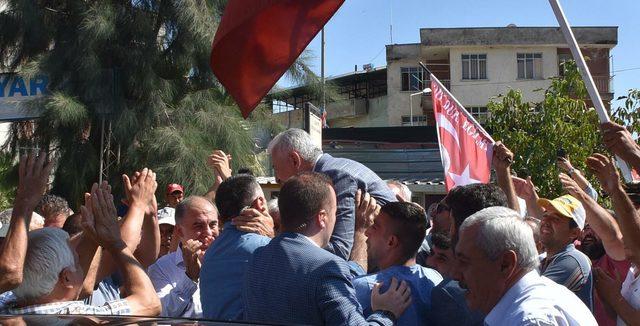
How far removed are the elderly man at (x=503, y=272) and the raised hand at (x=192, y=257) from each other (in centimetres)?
209

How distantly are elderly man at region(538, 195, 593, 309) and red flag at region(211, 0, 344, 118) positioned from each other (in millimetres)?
1787

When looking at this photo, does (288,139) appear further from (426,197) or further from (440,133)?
(426,197)

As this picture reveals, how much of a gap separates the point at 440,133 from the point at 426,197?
20774 mm

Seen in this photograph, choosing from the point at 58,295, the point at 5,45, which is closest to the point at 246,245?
the point at 58,295

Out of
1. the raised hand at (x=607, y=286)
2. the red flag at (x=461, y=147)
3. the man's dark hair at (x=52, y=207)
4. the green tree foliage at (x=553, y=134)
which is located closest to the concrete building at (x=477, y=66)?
the green tree foliage at (x=553, y=134)

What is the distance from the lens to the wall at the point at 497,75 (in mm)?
42156

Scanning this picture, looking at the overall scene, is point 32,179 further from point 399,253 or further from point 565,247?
point 565,247

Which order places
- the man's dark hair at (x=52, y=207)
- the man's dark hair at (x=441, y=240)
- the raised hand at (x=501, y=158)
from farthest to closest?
the man's dark hair at (x=52, y=207) → the raised hand at (x=501, y=158) → the man's dark hair at (x=441, y=240)

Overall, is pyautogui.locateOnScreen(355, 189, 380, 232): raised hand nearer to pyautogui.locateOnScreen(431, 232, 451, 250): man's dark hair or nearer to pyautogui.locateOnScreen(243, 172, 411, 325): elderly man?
pyautogui.locateOnScreen(431, 232, 451, 250): man's dark hair

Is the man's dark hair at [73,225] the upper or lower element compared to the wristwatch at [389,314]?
upper

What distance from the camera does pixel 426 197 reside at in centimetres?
2867

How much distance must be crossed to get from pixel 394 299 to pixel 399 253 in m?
0.55

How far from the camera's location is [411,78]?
4494cm

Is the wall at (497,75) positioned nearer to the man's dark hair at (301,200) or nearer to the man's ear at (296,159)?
the man's ear at (296,159)
